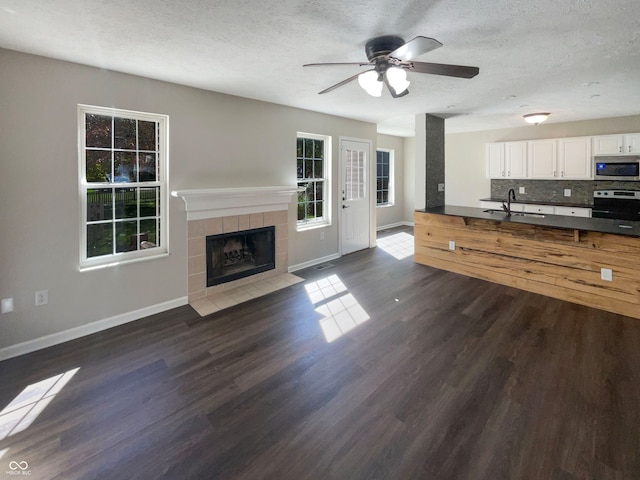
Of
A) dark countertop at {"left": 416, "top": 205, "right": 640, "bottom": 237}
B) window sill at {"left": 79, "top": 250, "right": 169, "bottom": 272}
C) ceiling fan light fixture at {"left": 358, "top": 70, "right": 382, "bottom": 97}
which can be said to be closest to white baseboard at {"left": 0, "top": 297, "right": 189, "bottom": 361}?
window sill at {"left": 79, "top": 250, "right": 169, "bottom": 272}

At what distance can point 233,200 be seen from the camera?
4047 mm

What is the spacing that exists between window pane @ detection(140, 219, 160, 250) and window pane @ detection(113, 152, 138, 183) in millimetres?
468

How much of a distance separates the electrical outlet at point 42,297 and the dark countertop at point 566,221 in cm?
478

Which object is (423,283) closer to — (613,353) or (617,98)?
(613,353)

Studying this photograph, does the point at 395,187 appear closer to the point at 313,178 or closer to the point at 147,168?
the point at 313,178

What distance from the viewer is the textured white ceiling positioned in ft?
6.57

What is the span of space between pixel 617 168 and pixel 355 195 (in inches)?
170

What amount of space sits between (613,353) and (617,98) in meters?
3.53

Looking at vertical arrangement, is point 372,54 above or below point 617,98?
below

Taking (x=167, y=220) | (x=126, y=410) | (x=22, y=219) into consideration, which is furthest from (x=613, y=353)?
(x=22, y=219)

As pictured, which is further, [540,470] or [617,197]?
[617,197]

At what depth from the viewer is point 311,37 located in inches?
94.2

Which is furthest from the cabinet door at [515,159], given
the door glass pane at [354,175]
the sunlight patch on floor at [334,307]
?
the sunlight patch on floor at [334,307]

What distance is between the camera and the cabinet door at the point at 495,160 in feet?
21.8
